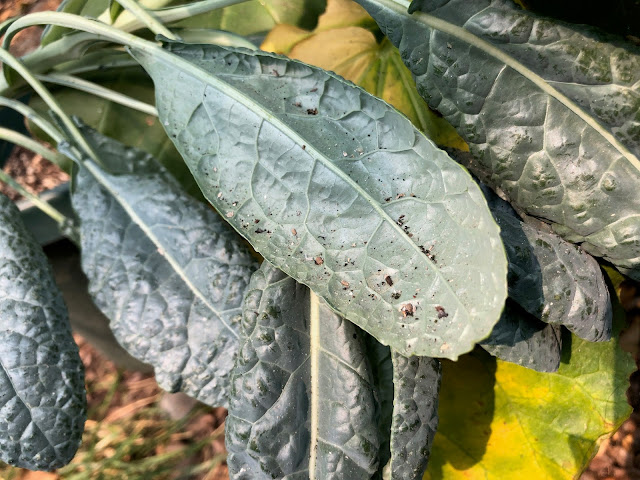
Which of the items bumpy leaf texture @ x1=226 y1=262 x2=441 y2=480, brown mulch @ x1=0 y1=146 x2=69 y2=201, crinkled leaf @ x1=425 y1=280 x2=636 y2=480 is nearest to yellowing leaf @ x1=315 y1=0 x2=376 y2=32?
bumpy leaf texture @ x1=226 y1=262 x2=441 y2=480

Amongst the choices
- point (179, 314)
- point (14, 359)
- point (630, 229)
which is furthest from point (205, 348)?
point (630, 229)

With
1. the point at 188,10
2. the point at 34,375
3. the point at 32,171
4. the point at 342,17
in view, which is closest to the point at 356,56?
the point at 342,17

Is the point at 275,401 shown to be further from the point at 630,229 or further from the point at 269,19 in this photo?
the point at 269,19

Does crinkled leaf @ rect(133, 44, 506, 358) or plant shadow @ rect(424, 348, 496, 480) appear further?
plant shadow @ rect(424, 348, 496, 480)

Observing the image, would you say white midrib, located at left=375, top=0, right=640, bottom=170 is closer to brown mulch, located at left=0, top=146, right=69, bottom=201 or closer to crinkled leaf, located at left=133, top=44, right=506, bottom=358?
crinkled leaf, located at left=133, top=44, right=506, bottom=358

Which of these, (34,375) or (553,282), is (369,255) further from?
(34,375)

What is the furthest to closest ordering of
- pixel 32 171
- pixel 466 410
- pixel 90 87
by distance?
pixel 32 171 < pixel 90 87 < pixel 466 410

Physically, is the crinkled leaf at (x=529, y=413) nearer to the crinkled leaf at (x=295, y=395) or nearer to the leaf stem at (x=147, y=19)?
the crinkled leaf at (x=295, y=395)
